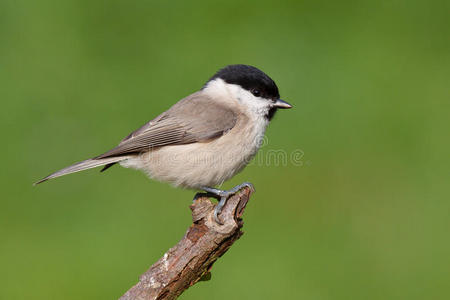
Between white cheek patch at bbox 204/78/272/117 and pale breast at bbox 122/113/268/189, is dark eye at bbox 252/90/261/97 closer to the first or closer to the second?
white cheek patch at bbox 204/78/272/117

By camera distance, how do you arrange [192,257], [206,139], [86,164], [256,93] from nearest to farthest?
[192,257] < [86,164] < [206,139] < [256,93]

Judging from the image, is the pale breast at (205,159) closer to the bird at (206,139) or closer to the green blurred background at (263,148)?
the bird at (206,139)

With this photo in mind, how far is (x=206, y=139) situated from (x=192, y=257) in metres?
1.01

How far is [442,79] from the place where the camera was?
6.32 metres

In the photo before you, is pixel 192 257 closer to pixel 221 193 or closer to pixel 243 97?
pixel 221 193

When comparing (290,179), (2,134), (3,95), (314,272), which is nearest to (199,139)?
(314,272)

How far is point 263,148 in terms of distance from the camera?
17.3 feet

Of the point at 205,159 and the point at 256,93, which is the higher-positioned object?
the point at 256,93

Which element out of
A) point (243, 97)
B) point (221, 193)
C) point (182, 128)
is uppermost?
point (243, 97)

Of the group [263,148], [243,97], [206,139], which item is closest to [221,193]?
[206,139]

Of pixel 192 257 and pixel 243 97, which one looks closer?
pixel 192 257

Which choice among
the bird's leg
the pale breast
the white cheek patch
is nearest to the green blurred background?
the white cheek patch

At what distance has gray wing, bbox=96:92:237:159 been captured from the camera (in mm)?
3682

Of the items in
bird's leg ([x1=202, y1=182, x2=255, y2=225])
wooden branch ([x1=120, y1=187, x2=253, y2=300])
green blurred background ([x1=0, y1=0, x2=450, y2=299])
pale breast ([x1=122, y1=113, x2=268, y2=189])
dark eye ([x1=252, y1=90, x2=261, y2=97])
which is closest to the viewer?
wooden branch ([x1=120, y1=187, x2=253, y2=300])
